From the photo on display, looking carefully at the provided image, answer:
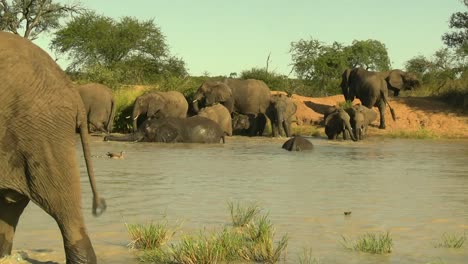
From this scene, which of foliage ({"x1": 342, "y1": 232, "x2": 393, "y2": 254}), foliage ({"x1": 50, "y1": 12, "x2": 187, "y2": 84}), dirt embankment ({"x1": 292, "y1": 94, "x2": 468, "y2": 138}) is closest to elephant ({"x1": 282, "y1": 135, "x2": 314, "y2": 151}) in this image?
dirt embankment ({"x1": 292, "y1": 94, "x2": 468, "y2": 138})

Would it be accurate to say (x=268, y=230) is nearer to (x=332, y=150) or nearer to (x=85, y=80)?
(x=332, y=150)

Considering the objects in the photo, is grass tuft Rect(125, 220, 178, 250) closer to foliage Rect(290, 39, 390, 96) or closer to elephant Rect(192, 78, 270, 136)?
elephant Rect(192, 78, 270, 136)

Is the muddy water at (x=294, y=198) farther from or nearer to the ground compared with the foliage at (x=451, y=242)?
farther from the ground

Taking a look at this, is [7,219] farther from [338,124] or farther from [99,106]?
[338,124]

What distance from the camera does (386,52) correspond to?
57.3 metres

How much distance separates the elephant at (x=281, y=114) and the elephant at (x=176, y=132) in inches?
182

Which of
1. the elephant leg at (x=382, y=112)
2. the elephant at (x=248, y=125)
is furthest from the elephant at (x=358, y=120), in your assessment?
the elephant at (x=248, y=125)

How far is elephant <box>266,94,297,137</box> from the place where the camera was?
2617cm

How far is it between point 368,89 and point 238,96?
4927 millimetres

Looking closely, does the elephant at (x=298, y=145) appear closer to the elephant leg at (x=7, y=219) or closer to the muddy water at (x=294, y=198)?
the muddy water at (x=294, y=198)

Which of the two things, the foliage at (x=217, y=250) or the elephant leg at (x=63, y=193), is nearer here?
the elephant leg at (x=63, y=193)

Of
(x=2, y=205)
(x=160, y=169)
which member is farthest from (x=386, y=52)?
(x=2, y=205)

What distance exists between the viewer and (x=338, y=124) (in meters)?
24.8

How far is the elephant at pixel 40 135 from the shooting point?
15.9 ft
